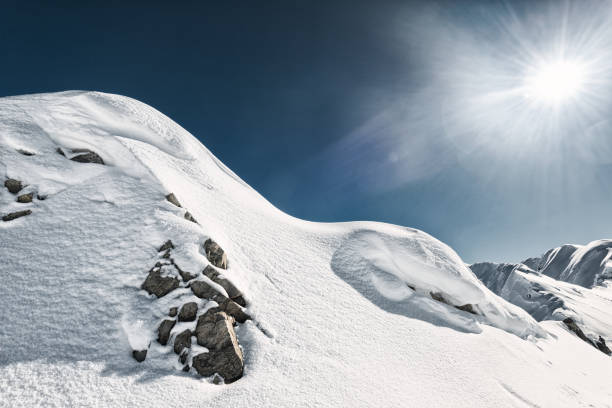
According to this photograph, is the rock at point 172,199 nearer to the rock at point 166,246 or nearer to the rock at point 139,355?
the rock at point 166,246

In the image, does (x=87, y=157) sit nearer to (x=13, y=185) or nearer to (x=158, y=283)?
(x=13, y=185)

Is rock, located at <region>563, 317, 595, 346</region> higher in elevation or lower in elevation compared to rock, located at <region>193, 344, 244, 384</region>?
higher

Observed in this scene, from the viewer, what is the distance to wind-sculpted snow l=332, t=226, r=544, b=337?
35.6 ft

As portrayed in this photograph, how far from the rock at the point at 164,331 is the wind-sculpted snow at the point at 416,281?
23.1ft

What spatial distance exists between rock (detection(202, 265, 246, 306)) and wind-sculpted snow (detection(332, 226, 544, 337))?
5.22 meters

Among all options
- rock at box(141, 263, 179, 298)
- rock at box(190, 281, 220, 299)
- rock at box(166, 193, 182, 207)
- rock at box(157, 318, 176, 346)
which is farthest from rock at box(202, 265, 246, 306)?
rock at box(166, 193, 182, 207)

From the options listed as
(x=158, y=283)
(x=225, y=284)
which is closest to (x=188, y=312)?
(x=158, y=283)

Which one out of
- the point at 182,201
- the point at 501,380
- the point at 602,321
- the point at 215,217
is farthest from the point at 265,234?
the point at 602,321

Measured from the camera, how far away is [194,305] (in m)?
6.31

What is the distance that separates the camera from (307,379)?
5797mm

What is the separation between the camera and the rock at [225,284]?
7.13 metres

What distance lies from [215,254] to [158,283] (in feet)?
5.59

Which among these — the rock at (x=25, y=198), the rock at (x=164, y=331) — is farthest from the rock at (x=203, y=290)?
the rock at (x=25, y=198)

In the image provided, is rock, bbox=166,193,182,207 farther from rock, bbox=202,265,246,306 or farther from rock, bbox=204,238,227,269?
rock, bbox=202,265,246,306
